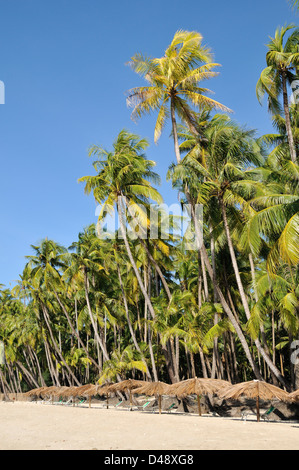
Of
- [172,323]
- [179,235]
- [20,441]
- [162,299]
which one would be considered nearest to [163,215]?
[179,235]

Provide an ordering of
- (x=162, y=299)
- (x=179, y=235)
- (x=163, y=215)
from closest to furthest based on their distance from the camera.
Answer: (x=162, y=299) → (x=163, y=215) → (x=179, y=235)

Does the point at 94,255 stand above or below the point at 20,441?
above

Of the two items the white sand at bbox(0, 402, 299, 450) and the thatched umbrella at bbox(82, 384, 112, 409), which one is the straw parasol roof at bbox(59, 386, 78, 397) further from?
the white sand at bbox(0, 402, 299, 450)

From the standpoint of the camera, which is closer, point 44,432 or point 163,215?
point 44,432

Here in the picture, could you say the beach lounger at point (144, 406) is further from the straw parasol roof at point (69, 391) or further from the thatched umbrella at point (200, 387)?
the thatched umbrella at point (200, 387)

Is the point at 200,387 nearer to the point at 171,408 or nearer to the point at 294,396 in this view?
the point at 294,396

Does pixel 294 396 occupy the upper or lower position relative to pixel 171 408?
upper

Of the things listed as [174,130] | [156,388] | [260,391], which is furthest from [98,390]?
[174,130]

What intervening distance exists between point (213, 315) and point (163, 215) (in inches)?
323

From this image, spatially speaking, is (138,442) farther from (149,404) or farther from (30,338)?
(30,338)

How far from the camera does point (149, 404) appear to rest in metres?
23.5

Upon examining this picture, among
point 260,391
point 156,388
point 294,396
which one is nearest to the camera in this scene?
point 294,396

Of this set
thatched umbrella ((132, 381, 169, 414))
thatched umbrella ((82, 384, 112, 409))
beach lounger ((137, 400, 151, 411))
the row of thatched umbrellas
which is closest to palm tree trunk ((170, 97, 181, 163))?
the row of thatched umbrellas
